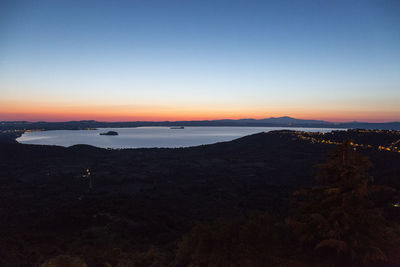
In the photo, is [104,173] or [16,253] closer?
[16,253]

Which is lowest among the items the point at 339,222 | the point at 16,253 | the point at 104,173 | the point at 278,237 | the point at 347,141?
the point at 104,173

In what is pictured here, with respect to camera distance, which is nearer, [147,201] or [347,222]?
[347,222]

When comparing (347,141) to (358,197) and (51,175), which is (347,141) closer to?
(358,197)

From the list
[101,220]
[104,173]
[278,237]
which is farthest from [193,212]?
[104,173]

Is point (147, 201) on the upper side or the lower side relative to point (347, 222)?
lower

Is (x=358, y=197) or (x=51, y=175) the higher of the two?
(x=358, y=197)
